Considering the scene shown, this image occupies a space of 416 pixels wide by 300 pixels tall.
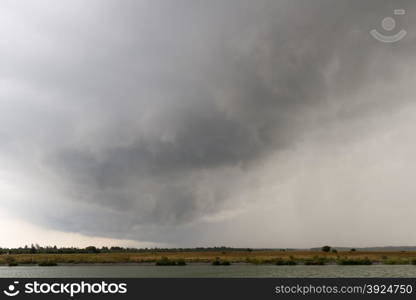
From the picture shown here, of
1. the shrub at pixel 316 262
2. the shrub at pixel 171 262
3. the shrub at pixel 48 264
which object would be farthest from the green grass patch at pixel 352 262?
the shrub at pixel 48 264

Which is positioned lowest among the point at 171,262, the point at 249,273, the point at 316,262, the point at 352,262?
the point at 352,262

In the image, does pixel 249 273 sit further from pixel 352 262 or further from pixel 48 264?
pixel 48 264

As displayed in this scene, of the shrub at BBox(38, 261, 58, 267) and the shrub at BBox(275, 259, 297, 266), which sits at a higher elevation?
the shrub at BBox(38, 261, 58, 267)

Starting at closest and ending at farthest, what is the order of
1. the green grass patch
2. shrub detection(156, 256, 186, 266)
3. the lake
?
the lake
the green grass patch
shrub detection(156, 256, 186, 266)

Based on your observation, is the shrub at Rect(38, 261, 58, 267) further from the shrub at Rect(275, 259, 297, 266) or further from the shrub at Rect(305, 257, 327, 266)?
the shrub at Rect(305, 257, 327, 266)

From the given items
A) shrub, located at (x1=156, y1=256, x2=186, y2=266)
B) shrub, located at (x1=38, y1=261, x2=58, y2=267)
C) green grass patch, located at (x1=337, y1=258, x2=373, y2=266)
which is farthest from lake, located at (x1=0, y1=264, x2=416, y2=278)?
shrub, located at (x1=38, y1=261, x2=58, y2=267)

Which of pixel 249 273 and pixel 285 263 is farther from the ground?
pixel 249 273

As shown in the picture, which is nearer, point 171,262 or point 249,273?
point 249,273

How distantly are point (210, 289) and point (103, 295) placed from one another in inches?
334

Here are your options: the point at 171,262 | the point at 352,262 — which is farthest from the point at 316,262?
the point at 171,262

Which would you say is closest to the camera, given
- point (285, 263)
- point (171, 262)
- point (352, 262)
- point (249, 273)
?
point (249, 273)

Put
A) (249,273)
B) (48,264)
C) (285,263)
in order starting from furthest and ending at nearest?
1. (48,264)
2. (285,263)
3. (249,273)

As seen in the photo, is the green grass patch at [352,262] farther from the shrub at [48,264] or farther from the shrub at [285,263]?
the shrub at [48,264]

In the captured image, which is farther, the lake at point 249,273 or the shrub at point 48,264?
the shrub at point 48,264
